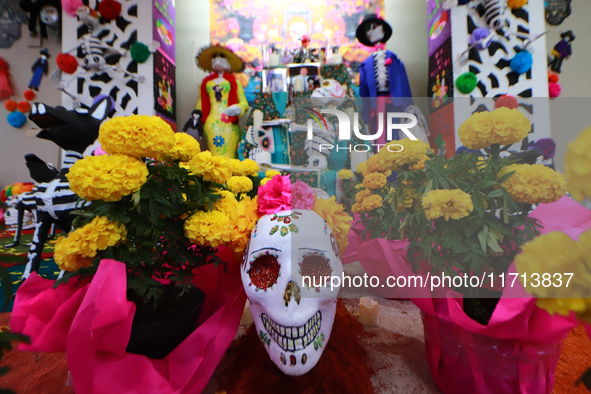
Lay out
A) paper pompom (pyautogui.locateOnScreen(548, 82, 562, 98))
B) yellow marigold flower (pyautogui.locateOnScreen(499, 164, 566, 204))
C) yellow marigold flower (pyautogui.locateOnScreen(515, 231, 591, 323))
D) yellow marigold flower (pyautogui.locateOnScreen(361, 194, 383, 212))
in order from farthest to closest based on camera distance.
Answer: paper pompom (pyautogui.locateOnScreen(548, 82, 562, 98)) → yellow marigold flower (pyautogui.locateOnScreen(361, 194, 383, 212)) → yellow marigold flower (pyautogui.locateOnScreen(499, 164, 566, 204)) → yellow marigold flower (pyautogui.locateOnScreen(515, 231, 591, 323))

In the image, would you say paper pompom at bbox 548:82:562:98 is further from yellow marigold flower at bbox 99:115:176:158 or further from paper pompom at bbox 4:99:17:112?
paper pompom at bbox 4:99:17:112

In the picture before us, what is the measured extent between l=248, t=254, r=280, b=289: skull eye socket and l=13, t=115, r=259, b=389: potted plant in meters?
0.07

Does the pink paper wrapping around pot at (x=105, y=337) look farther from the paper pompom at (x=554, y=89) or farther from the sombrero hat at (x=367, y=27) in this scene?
the paper pompom at (x=554, y=89)

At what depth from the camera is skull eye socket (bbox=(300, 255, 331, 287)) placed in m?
0.55

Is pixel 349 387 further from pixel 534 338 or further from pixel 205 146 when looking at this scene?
pixel 205 146

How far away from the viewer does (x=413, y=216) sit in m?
0.44

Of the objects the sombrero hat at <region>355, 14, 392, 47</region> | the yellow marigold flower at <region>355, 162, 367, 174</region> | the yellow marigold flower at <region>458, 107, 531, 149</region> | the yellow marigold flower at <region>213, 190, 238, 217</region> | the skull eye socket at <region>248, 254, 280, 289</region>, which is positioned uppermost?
the sombrero hat at <region>355, 14, 392, 47</region>

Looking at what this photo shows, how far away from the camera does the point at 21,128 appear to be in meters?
2.59

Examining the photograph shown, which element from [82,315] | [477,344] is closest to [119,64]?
[82,315]

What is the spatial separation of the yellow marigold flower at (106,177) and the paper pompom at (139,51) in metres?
2.05

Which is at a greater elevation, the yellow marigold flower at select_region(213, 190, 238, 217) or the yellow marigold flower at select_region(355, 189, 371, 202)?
the yellow marigold flower at select_region(355, 189, 371, 202)

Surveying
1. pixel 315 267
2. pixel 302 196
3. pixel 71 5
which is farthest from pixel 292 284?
pixel 71 5

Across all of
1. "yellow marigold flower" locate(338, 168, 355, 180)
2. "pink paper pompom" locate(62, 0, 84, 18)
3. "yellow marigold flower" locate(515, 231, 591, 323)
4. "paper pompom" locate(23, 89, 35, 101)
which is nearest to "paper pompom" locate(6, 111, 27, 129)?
"paper pompom" locate(23, 89, 35, 101)

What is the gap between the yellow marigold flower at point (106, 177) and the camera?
440 mm
